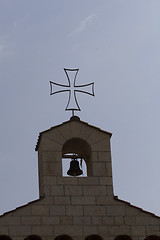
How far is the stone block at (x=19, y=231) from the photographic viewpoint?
22984 millimetres

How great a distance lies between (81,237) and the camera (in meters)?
A: 23.3

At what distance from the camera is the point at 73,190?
79.0 feet

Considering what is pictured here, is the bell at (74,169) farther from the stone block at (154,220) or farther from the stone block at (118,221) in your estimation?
the stone block at (154,220)

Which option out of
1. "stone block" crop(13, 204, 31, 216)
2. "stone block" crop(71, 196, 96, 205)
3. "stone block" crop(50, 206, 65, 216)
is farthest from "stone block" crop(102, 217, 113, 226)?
"stone block" crop(13, 204, 31, 216)

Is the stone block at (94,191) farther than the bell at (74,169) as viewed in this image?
No

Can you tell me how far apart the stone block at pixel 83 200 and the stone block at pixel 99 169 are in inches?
30.4

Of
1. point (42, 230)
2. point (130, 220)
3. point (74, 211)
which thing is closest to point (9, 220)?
point (42, 230)

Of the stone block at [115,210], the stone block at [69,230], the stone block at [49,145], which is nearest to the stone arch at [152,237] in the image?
the stone block at [115,210]

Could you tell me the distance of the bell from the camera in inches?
1017

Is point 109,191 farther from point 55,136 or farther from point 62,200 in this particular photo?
point 55,136

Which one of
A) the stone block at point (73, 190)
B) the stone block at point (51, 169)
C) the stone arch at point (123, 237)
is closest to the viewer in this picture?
the stone arch at point (123, 237)

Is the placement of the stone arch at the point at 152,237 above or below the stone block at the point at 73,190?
below

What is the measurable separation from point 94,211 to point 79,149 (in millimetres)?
2493

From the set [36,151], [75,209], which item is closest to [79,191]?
[75,209]
